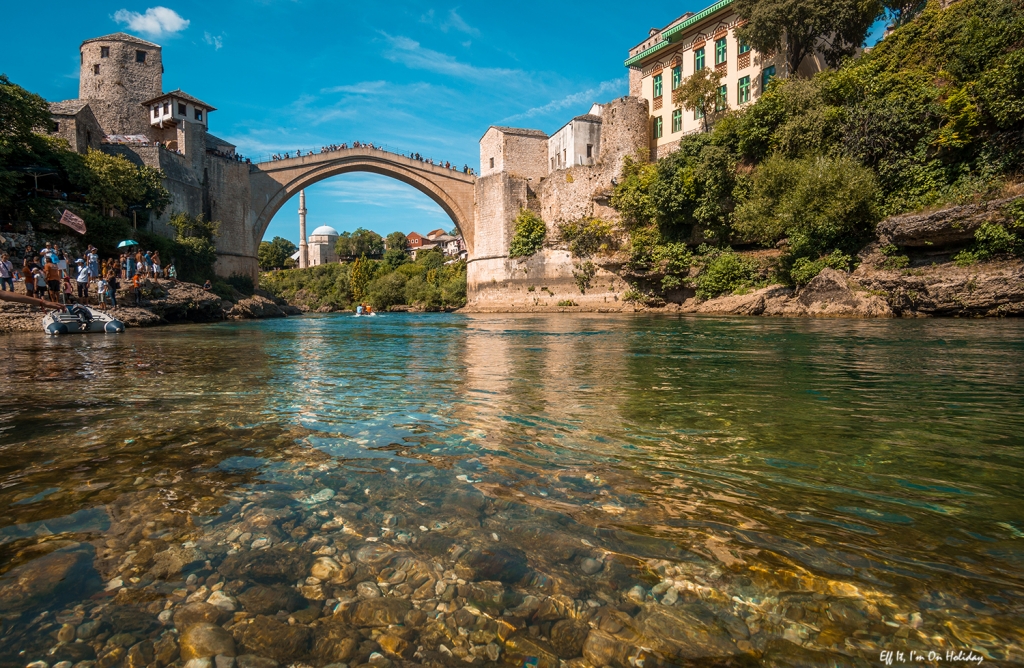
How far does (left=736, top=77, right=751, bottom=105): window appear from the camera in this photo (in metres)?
26.2

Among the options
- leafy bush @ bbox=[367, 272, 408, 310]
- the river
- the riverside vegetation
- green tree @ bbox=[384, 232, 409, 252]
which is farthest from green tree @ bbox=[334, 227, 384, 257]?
the river

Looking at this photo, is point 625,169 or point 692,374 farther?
point 625,169

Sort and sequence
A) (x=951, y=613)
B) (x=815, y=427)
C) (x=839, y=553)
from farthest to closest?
1. (x=815, y=427)
2. (x=839, y=553)
3. (x=951, y=613)

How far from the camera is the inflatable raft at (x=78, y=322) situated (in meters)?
11.2

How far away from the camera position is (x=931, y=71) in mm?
17750

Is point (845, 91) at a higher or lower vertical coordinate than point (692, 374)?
higher

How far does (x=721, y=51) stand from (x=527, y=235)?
14.3m

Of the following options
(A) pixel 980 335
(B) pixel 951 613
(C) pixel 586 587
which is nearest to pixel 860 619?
(B) pixel 951 613

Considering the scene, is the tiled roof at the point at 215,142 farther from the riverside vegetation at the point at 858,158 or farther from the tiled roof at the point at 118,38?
the riverside vegetation at the point at 858,158

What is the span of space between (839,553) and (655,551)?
23.2 inches

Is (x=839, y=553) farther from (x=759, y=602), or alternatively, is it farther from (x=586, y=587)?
(x=586, y=587)

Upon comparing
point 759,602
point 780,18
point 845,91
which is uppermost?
point 780,18

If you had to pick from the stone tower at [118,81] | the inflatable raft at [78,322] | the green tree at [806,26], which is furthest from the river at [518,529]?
the stone tower at [118,81]

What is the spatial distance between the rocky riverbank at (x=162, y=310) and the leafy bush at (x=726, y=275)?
20190 mm
